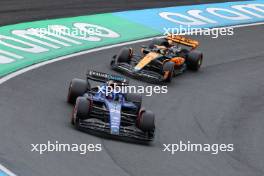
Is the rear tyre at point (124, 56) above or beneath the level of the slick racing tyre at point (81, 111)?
beneath

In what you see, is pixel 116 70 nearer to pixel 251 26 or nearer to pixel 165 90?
pixel 165 90

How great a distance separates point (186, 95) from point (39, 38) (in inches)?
232

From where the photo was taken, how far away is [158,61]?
72.3 feet

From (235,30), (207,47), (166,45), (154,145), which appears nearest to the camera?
(154,145)

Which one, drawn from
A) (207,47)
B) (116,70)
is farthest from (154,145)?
(207,47)

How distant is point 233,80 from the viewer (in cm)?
2277
